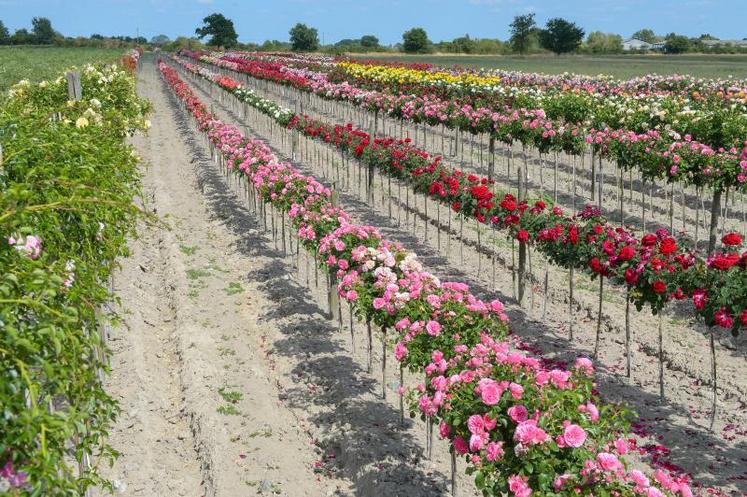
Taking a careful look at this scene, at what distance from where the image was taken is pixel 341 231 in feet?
29.4

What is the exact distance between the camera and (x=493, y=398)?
187 inches

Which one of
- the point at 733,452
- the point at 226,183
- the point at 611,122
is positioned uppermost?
the point at 611,122

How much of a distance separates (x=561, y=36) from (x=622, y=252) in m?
102

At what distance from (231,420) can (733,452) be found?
5911 mm

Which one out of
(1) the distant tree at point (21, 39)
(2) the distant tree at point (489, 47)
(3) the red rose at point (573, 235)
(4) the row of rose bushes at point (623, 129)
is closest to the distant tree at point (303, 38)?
(2) the distant tree at point (489, 47)

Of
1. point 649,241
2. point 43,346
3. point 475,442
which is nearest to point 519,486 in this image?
point 475,442

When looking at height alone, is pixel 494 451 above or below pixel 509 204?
below

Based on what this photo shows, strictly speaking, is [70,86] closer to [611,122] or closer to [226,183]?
[226,183]

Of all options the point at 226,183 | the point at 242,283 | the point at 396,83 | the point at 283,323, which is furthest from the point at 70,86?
the point at 396,83

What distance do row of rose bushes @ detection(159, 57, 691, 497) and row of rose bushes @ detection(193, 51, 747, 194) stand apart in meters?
8.91

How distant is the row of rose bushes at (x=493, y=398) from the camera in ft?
14.3

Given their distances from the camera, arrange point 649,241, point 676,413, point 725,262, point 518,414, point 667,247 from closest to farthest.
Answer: point 518,414 < point 725,262 < point 667,247 < point 649,241 < point 676,413

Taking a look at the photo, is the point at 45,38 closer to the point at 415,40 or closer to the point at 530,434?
the point at 415,40

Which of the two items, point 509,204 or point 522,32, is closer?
point 509,204
